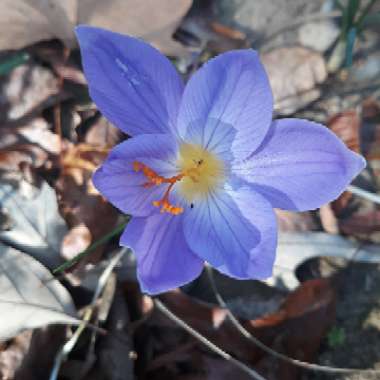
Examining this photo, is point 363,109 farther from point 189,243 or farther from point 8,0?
point 8,0

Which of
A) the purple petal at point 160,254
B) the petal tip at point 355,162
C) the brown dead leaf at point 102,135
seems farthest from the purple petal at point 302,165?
the brown dead leaf at point 102,135

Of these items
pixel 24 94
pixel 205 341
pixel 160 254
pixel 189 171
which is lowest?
pixel 205 341

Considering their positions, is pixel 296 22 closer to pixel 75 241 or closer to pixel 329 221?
pixel 329 221

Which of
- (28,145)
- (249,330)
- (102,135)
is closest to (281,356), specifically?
(249,330)

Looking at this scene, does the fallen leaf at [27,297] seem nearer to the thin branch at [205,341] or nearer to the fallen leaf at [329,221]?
the thin branch at [205,341]

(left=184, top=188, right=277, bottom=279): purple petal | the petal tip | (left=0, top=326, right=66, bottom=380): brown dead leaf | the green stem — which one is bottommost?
(left=0, top=326, right=66, bottom=380): brown dead leaf

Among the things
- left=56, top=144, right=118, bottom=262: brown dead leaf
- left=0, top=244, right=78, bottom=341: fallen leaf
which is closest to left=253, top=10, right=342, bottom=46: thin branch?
left=56, top=144, right=118, bottom=262: brown dead leaf

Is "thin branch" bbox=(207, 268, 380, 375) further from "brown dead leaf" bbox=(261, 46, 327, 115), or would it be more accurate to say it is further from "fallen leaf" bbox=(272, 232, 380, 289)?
"brown dead leaf" bbox=(261, 46, 327, 115)
